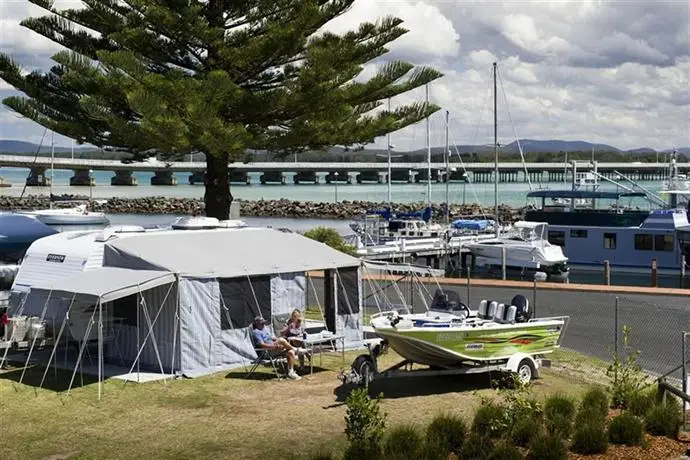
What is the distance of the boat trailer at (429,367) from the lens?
1215 cm

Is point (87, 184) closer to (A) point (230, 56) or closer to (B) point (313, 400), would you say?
(A) point (230, 56)

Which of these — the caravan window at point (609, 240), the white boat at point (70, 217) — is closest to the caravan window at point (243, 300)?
the caravan window at point (609, 240)

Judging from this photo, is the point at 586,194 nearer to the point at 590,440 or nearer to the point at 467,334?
the point at 467,334

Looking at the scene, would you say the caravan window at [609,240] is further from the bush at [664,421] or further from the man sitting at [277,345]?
the bush at [664,421]

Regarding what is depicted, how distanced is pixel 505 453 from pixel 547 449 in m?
0.42

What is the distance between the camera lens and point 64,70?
21203mm

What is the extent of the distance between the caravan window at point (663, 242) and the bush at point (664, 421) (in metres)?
30.5

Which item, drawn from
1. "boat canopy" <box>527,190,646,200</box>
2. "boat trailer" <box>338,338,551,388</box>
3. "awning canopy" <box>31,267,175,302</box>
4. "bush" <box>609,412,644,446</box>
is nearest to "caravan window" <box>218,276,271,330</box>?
"awning canopy" <box>31,267,175,302</box>

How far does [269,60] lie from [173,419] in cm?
1203

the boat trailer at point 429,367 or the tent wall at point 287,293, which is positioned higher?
the tent wall at point 287,293

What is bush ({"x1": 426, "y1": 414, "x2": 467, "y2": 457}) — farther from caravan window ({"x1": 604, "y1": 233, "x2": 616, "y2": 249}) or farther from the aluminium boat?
caravan window ({"x1": 604, "y1": 233, "x2": 616, "y2": 249})

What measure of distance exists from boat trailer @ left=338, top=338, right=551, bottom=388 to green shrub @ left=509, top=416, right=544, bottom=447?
8.27ft

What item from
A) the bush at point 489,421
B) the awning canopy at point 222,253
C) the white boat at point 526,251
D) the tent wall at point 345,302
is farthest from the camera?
the white boat at point 526,251

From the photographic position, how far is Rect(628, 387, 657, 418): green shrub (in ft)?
32.9
